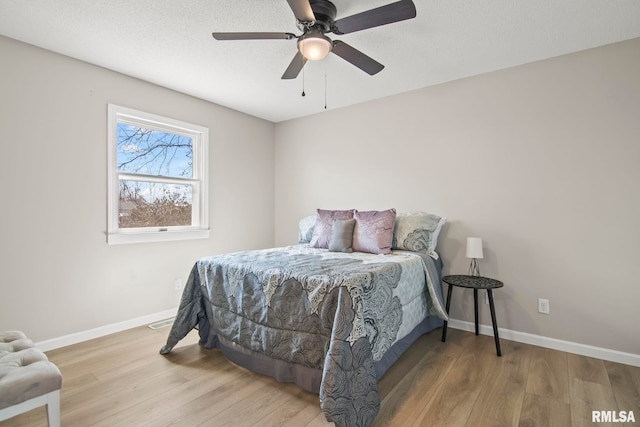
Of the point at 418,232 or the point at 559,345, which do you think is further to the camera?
the point at 418,232

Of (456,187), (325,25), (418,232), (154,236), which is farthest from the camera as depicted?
(154,236)

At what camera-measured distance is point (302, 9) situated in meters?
1.68

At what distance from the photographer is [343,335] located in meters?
1.67

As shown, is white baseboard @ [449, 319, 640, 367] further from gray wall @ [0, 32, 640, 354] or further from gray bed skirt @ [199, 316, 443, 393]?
gray bed skirt @ [199, 316, 443, 393]

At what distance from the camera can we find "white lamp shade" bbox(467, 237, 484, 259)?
8.99 ft

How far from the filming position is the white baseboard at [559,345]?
2.37 metres

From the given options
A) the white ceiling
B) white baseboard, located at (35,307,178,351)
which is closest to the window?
the white ceiling

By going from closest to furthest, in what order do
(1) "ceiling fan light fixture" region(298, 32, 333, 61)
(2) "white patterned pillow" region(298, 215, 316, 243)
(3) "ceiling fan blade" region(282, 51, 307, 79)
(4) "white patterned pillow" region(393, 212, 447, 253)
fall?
(1) "ceiling fan light fixture" region(298, 32, 333, 61) < (3) "ceiling fan blade" region(282, 51, 307, 79) < (4) "white patterned pillow" region(393, 212, 447, 253) < (2) "white patterned pillow" region(298, 215, 316, 243)

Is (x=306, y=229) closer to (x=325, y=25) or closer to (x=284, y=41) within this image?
(x=284, y=41)

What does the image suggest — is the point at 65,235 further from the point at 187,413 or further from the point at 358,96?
the point at 358,96

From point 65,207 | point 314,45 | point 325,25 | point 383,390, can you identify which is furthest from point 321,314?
point 65,207

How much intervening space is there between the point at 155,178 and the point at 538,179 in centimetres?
373

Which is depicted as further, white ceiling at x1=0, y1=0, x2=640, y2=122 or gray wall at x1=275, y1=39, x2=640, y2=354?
gray wall at x1=275, y1=39, x2=640, y2=354

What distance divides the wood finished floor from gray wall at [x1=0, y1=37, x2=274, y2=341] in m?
0.44
